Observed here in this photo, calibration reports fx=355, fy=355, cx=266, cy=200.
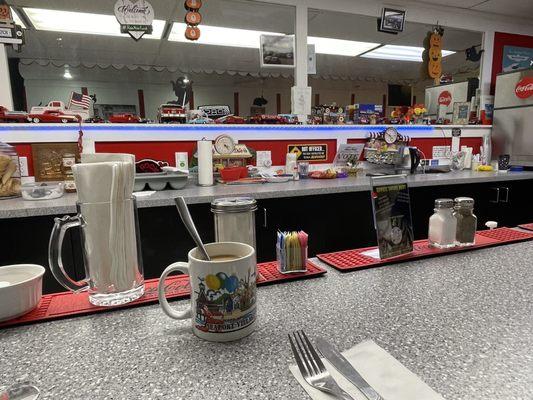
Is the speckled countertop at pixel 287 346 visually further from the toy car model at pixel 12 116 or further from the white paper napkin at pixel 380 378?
the toy car model at pixel 12 116

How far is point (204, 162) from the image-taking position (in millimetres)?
2271

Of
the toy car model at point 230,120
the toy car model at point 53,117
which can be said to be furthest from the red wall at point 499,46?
the toy car model at point 53,117

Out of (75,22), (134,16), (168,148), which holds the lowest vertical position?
(168,148)

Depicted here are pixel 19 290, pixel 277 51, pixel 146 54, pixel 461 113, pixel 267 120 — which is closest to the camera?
pixel 19 290

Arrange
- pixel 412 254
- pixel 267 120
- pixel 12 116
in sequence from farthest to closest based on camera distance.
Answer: pixel 267 120
pixel 12 116
pixel 412 254

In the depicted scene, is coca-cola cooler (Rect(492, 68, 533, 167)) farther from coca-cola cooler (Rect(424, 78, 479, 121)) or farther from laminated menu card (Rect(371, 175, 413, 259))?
laminated menu card (Rect(371, 175, 413, 259))

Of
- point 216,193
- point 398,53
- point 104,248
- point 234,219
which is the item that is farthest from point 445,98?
point 104,248

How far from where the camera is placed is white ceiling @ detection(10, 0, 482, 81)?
3299 millimetres

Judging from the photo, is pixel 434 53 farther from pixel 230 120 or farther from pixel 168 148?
pixel 168 148

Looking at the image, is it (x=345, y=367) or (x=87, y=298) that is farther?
(x=87, y=298)

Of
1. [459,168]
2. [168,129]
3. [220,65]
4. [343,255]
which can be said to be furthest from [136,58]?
[343,255]

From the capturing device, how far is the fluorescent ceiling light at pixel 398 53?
5.31m

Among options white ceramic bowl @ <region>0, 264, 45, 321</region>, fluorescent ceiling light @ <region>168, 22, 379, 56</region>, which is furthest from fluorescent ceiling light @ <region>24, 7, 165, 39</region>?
white ceramic bowl @ <region>0, 264, 45, 321</region>

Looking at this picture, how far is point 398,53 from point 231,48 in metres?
2.71
